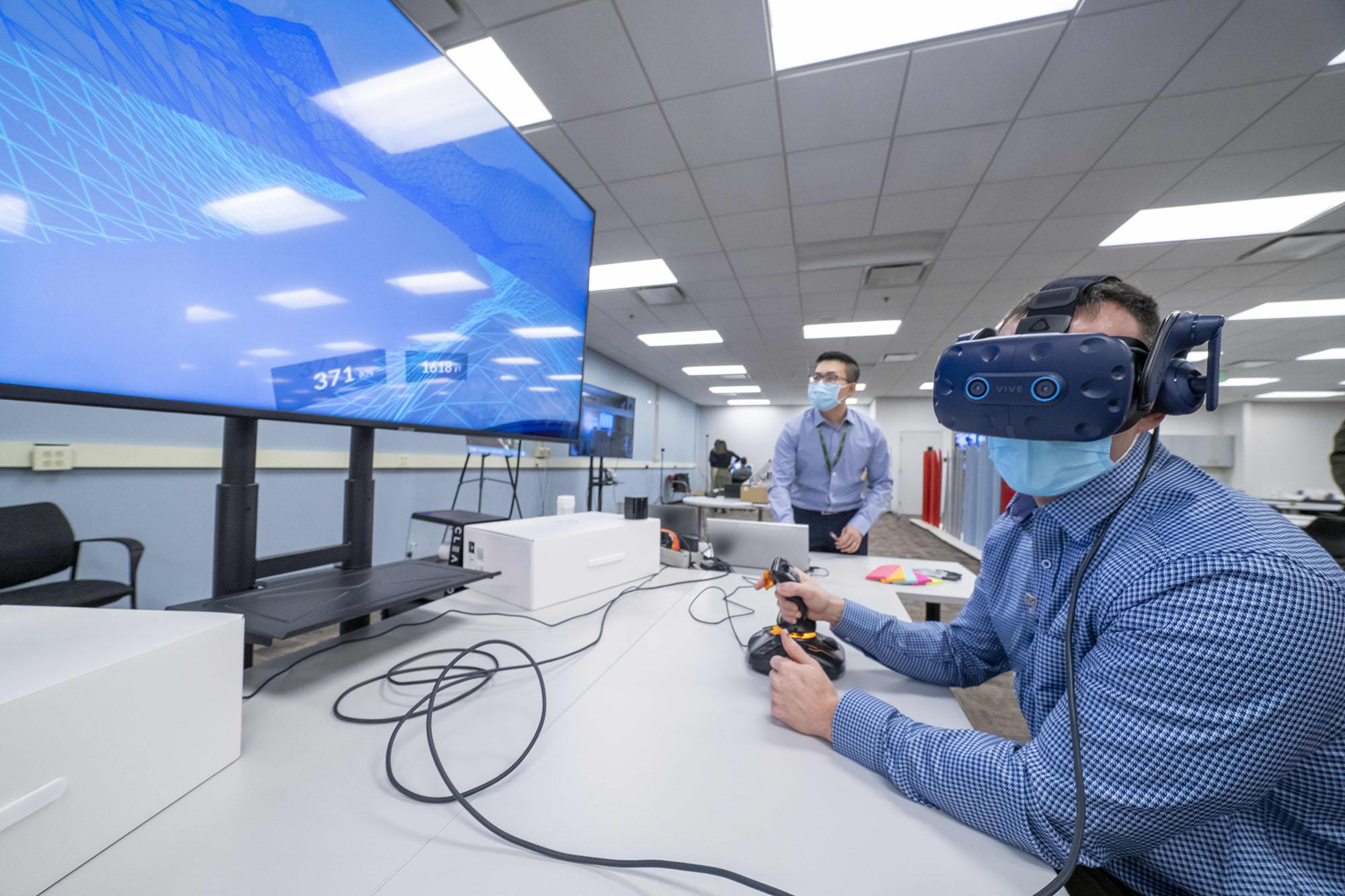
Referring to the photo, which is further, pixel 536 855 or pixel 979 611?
pixel 979 611

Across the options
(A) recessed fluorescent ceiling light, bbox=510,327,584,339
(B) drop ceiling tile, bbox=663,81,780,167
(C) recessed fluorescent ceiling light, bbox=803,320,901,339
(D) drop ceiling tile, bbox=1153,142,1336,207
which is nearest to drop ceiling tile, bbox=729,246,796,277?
(B) drop ceiling tile, bbox=663,81,780,167

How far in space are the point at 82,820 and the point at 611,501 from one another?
20.6 feet

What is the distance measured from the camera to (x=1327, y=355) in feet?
18.5

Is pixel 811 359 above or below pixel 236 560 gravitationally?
above

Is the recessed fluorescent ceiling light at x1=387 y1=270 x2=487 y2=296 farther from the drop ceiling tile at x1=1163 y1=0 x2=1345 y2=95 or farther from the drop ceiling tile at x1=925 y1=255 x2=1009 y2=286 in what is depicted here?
the drop ceiling tile at x1=925 y1=255 x2=1009 y2=286

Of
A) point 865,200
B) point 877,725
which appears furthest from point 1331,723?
point 865,200

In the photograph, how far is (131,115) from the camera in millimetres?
488

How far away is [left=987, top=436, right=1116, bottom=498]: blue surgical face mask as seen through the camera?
550 mm

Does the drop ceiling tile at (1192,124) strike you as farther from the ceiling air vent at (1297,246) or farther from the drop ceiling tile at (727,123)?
the drop ceiling tile at (727,123)

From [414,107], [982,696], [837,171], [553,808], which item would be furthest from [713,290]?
[553,808]

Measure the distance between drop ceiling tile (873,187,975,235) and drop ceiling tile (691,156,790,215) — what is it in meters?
0.64

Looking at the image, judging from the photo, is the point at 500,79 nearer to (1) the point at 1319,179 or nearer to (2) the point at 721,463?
(1) the point at 1319,179

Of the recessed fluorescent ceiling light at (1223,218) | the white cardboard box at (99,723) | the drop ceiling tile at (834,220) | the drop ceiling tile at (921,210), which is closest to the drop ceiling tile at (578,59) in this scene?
the drop ceiling tile at (834,220)

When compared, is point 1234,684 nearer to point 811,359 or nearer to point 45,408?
point 45,408
